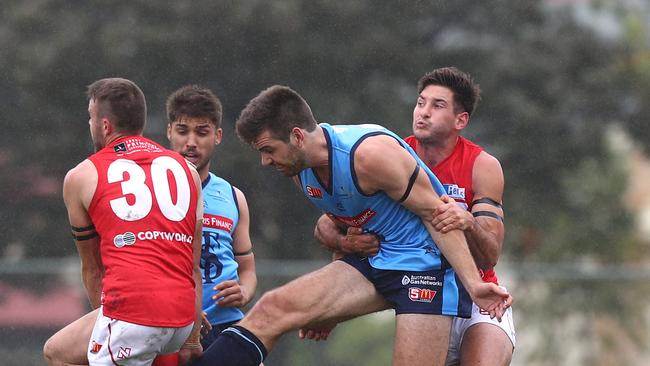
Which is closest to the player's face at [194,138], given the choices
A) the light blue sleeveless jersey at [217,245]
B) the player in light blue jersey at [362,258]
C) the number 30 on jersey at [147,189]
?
the light blue sleeveless jersey at [217,245]

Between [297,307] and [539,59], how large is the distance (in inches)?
539

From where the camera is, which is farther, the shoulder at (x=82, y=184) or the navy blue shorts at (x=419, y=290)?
the navy blue shorts at (x=419, y=290)

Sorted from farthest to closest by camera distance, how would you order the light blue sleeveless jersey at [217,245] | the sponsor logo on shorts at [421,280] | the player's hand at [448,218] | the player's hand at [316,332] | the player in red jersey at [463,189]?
the light blue sleeveless jersey at [217,245] → the player in red jersey at [463,189] → the player's hand at [316,332] → the sponsor logo on shorts at [421,280] → the player's hand at [448,218]

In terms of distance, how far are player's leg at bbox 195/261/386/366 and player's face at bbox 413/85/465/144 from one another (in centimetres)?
94

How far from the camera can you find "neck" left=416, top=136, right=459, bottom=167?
657cm

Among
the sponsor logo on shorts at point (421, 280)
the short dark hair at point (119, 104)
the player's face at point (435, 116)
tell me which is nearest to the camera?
the short dark hair at point (119, 104)

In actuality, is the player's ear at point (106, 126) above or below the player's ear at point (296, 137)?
below

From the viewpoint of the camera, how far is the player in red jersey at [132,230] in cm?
535

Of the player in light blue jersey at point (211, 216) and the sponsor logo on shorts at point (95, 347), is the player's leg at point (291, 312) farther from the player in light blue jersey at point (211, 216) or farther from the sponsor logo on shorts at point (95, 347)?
the sponsor logo on shorts at point (95, 347)

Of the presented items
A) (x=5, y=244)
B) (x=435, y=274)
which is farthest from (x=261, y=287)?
(x=435, y=274)

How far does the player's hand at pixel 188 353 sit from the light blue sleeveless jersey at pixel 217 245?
556 mm

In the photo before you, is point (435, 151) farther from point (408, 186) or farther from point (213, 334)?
point (213, 334)

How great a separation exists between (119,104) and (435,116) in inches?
72.7

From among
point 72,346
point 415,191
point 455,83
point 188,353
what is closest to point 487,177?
point 455,83
